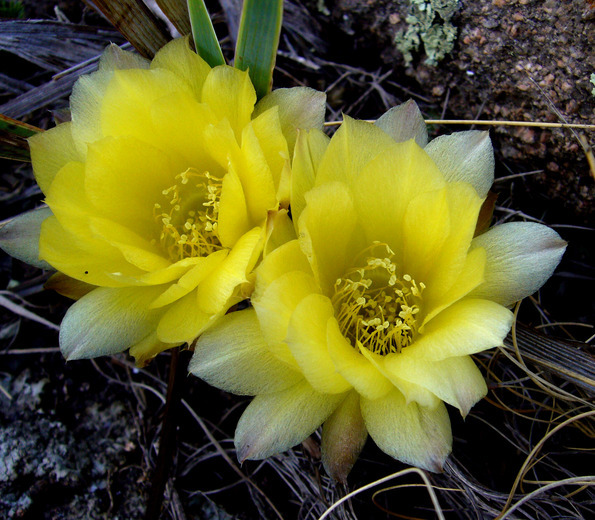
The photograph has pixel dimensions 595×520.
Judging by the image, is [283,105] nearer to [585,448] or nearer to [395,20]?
[395,20]

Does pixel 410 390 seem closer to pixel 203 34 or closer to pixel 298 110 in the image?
pixel 298 110

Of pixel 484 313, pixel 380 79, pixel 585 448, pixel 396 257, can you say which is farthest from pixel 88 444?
pixel 380 79

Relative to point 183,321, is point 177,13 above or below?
above

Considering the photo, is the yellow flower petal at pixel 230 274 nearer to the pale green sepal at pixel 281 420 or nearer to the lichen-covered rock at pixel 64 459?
the pale green sepal at pixel 281 420

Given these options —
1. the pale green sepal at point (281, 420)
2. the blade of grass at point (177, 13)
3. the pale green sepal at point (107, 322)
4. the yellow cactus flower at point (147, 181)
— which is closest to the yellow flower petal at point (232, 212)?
the yellow cactus flower at point (147, 181)

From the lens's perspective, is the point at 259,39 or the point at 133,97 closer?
the point at 133,97

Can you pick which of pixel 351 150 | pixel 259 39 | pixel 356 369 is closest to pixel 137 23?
pixel 259 39
